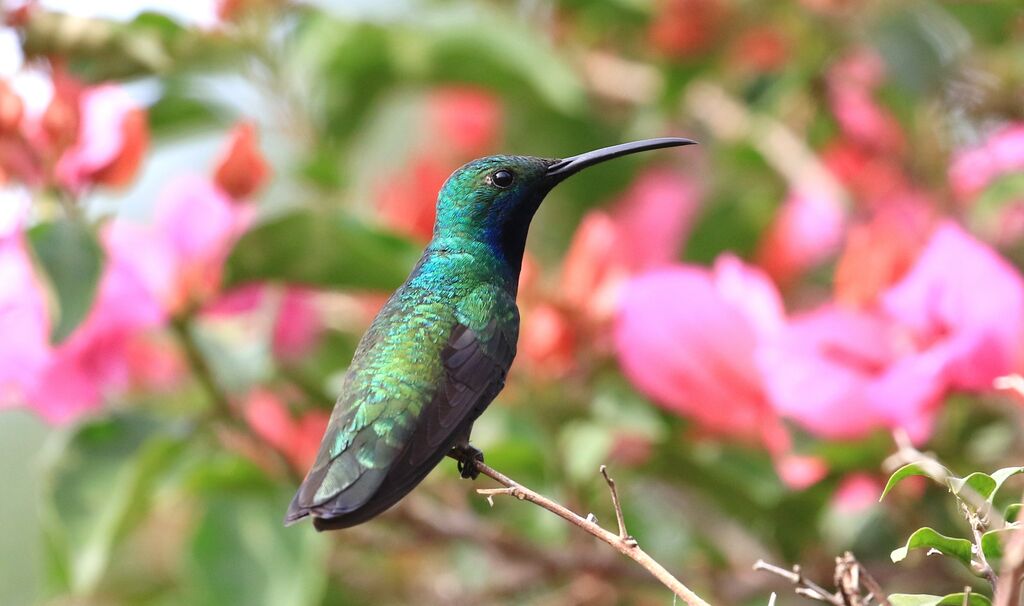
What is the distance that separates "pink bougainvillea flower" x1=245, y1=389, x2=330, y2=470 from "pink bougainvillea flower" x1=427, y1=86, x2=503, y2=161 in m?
0.57

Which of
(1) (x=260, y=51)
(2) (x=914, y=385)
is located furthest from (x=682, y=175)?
Answer: (2) (x=914, y=385)

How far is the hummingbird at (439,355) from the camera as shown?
0.59 metres

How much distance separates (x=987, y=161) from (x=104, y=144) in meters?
0.91

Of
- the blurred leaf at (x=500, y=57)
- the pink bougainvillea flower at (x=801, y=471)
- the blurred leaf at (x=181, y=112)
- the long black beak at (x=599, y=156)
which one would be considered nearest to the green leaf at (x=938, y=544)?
the long black beak at (x=599, y=156)

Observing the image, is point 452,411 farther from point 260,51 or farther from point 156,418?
point 260,51

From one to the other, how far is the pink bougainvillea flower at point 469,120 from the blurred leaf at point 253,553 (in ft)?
2.28

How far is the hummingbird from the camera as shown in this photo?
588 mm

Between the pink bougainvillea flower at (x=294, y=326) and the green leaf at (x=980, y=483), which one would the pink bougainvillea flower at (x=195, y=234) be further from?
the green leaf at (x=980, y=483)

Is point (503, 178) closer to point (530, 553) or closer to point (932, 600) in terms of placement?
point (932, 600)

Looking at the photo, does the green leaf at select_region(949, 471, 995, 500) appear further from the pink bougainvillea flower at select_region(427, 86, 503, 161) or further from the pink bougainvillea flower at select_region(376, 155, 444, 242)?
the pink bougainvillea flower at select_region(427, 86, 503, 161)

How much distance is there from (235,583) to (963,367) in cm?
68

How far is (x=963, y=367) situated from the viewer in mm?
993

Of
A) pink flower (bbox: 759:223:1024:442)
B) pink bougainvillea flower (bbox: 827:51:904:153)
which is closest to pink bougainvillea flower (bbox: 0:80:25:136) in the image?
pink flower (bbox: 759:223:1024:442)

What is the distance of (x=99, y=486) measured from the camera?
1.15 m
